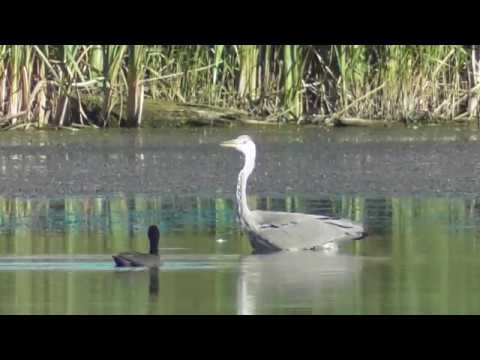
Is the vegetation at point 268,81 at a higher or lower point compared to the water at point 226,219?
higher

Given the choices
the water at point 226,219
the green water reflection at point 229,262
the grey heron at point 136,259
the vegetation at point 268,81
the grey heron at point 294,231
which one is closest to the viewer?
the green water reflection at point 229,262

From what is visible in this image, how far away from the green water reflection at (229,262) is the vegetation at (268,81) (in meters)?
5.33

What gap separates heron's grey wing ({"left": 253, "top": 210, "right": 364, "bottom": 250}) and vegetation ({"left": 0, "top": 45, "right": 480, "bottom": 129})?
7.97 metres

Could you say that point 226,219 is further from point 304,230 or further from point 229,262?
point 229,262

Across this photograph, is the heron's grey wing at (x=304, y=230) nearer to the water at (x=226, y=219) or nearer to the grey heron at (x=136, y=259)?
the water at (x=226, y=219)

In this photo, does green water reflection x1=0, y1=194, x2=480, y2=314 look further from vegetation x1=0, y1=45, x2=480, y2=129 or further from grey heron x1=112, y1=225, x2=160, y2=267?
vegetation x1=0, y1=45, x2=480, y2=129

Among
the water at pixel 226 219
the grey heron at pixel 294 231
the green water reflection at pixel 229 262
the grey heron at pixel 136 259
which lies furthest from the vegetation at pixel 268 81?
the grey heron at pixel 136 259

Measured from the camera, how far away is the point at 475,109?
18156 millimetres

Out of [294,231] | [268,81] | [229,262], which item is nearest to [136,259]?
[229,262]

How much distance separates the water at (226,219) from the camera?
300 inches

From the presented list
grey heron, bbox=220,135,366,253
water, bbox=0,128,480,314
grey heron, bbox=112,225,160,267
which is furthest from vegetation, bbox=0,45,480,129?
grey heron, bbox=112,225,160,267

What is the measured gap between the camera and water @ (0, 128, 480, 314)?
7621 mm

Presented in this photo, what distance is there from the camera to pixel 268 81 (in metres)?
18.2
